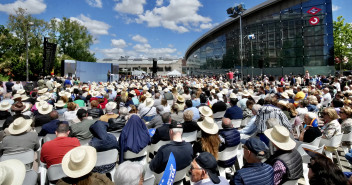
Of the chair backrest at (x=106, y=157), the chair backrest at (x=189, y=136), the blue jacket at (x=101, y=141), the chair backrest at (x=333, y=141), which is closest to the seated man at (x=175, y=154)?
the chair backrest at (x=106, y=157)

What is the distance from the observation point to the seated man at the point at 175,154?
304 centimetres

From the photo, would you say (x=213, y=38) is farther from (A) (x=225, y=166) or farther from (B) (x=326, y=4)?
(A) (x=225, y=166)

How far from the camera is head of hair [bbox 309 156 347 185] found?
2.05m

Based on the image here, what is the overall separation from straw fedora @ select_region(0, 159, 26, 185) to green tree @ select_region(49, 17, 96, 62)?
174 feet

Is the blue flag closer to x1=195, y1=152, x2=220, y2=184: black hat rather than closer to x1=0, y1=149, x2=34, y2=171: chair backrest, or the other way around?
x1=195, y1=152, x2=220, y2=184: black hat

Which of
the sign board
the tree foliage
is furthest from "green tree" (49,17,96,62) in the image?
the sign board

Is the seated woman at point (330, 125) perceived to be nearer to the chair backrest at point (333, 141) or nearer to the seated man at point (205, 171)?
the chair backrest at point (333, 141)

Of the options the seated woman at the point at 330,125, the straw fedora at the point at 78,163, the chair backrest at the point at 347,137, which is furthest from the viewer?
the chair backrest at the point at 347,137

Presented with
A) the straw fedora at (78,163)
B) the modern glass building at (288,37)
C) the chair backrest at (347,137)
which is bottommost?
the chair backrest at (347,137)

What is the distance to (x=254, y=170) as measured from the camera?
2.43m

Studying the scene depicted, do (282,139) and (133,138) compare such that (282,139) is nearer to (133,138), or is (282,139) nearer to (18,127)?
(133,138)

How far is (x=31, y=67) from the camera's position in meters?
24.6

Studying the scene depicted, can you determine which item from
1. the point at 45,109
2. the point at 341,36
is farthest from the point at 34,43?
the point at 341,36

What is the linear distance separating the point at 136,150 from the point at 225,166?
5.62 feet
